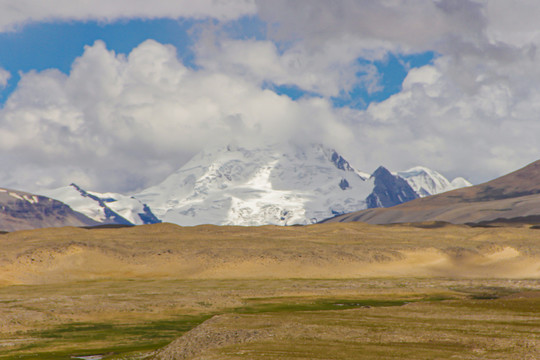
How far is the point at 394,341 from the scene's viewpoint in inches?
1863

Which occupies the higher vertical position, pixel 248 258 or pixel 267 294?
pixel 248 258

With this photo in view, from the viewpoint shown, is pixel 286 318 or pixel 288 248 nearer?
pixel 286 318

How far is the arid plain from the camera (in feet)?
158

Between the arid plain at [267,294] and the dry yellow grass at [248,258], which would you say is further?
the dry yellow grass at [248,258]

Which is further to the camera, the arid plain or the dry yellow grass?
the dry yellow grass

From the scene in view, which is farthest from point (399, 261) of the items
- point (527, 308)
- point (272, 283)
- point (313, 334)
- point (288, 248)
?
point (313, 334)

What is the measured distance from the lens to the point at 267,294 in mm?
100750

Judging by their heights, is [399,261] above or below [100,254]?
below

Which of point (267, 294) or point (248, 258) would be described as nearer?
point (267, 294)

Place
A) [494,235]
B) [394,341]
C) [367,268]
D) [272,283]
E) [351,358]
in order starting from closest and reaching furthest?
1. [351,358]
2. [394,341]
3. [272,283]
4. [367,268]
5. [494,235]

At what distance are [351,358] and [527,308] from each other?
31622 mm

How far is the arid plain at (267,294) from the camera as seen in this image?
4809 centimetres

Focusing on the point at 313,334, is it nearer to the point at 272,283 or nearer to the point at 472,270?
the point at 272,283

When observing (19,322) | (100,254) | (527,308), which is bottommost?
(527,308)
